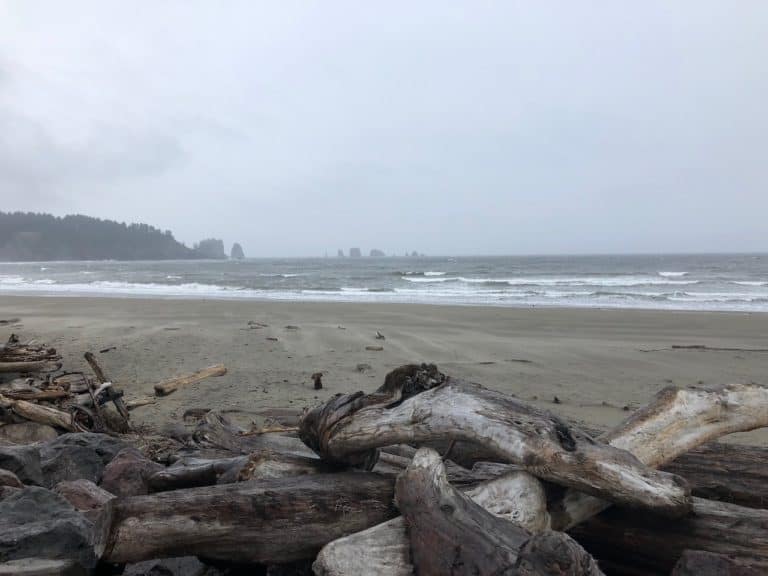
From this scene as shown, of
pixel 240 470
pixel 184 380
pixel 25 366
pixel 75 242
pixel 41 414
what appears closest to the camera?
pixel 240 470

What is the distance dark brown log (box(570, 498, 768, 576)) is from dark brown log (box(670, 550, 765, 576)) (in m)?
0.13

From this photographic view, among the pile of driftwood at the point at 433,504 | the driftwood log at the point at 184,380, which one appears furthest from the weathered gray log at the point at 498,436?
the driftwood log at the point at 184,380

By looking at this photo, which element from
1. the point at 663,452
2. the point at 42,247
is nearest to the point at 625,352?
the point at 663,452

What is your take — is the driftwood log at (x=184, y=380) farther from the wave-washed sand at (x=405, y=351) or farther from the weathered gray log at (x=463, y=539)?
the weathered gray log at (x=463, y=539)

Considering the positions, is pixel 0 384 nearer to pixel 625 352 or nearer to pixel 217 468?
pixel 217 468

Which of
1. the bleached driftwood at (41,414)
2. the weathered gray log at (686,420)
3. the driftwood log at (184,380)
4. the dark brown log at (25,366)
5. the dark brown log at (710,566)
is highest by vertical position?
the weathered gray log at (686,420)

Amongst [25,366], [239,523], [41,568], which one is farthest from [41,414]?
[239,523]

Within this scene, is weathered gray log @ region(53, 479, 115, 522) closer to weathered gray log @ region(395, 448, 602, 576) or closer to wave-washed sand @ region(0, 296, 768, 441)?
weathered gray log @ region(395, 448, 602, 576)

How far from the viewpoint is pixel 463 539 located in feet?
5.65

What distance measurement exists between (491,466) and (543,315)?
52.4 ft

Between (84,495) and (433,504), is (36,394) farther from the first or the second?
(433,504)

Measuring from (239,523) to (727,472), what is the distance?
2462mm

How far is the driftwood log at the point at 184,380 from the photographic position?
6.90 metres

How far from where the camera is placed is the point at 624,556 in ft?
7.07
